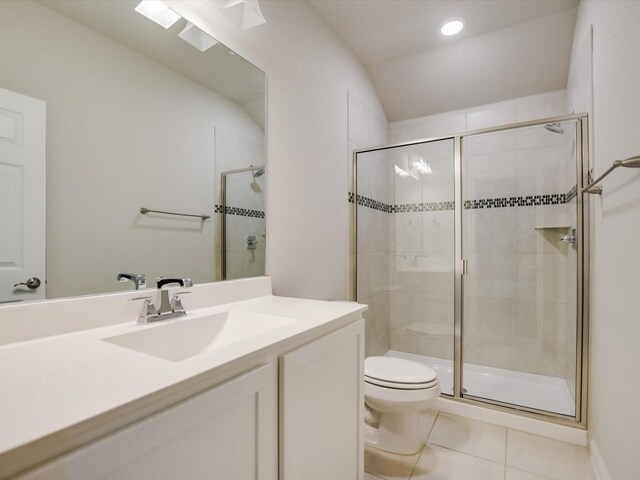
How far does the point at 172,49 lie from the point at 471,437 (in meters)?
2.32

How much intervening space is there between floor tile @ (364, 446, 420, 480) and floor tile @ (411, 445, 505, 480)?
0.04 m

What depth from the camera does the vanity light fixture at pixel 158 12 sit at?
3.60 feet

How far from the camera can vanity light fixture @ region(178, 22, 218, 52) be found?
1.22 meters

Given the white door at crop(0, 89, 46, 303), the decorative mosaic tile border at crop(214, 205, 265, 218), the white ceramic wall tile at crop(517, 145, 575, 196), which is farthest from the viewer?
the white ceramic wall tile at crop(517, 145, 575, 196)

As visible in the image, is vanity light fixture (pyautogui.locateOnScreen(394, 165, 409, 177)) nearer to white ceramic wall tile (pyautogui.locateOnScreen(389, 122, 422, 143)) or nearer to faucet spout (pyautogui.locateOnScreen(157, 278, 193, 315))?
white ceramic wall tile (pyautogui.locateOnScreen(389, 122, 422, 143))

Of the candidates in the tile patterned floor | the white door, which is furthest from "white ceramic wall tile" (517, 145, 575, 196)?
the white door

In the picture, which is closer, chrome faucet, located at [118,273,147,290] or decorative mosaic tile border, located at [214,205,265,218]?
chrome faucet, located at [118,273,147,290]

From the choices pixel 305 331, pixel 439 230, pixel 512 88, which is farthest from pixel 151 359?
pixel 512 88

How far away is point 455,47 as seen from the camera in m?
2.37

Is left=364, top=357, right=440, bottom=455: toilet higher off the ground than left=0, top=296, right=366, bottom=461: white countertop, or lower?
lower

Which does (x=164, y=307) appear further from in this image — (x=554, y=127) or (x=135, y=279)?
(x=554, y=127)

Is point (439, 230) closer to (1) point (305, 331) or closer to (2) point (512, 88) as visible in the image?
(2) point (512, 88)

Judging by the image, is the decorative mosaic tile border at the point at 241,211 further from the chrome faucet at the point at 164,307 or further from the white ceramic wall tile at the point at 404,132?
the white ceramic wall tile at the point at 404,132

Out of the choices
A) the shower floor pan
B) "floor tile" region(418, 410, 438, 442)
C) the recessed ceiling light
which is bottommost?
"floor tile" region(418, 410, 438, 442)
